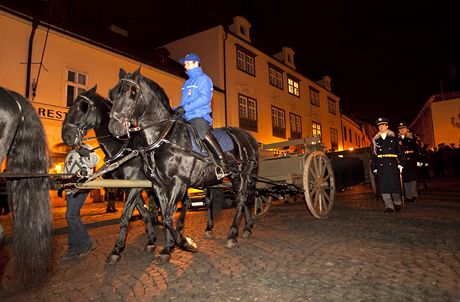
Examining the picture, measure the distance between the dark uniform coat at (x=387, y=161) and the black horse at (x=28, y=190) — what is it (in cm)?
745

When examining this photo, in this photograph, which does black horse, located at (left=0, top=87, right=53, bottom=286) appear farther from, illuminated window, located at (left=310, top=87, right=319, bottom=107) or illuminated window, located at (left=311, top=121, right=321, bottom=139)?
illuminated window, located at (left=310, top=87, right=319, bottom=107)

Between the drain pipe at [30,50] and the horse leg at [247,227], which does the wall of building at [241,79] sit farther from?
the horse leg at [247,227]

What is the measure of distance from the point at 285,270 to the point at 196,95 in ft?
9.12

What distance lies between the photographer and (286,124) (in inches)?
1192

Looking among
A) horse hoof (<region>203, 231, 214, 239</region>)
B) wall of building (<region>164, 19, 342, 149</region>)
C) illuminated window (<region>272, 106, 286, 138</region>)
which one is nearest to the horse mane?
horse hoof (<region>203, 231, 214, 239</region>)

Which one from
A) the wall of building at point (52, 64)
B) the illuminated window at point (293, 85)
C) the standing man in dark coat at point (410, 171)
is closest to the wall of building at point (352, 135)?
the illuminated window at point (293, 85)

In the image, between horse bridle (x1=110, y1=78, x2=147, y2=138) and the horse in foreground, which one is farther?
the horse in foreground

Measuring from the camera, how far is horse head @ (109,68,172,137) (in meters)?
4.00

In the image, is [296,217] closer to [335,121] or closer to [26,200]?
[26,200]

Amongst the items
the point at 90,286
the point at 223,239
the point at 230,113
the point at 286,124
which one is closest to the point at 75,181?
the point at 90,286

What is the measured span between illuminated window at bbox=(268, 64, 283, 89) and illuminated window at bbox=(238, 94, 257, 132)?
12.3 feet

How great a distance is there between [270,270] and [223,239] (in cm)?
206

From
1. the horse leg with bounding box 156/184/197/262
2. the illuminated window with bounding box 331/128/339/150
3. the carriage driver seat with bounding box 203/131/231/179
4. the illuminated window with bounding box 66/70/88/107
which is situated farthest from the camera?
the illuminated window with bounding box 331/128/339/150

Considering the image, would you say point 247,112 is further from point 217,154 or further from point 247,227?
point 217,154
